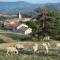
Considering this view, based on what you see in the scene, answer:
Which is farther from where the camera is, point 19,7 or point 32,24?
point 19,7

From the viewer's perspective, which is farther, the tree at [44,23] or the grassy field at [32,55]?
the tree at [44,23]

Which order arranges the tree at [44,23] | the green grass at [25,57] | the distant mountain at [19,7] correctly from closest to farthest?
the green grass at [25,57] < the tree at [44,23] < the distant mountain at [19,7]

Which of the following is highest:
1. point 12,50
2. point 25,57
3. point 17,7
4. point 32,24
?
point 17,7

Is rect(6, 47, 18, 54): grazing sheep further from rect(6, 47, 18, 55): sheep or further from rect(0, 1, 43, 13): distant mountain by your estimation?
rect(0, 1, 43, 13): distant mountain

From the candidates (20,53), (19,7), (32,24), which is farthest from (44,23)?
(20,53)

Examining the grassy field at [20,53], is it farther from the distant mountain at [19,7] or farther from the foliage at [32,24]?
the distant mountain at [19,7]

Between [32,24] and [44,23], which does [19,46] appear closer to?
[32,24]

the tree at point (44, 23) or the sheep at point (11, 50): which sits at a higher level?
the tree at point (44, 23)

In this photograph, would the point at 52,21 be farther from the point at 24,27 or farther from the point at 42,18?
the point at 24,27

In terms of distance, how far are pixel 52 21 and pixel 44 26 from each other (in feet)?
0.65

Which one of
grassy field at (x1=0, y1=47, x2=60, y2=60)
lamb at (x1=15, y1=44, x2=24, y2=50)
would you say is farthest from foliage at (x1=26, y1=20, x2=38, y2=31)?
grassy field at (x1=0, y1=47, x2=60, y2=60)

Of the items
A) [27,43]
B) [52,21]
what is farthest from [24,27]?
[52,21]

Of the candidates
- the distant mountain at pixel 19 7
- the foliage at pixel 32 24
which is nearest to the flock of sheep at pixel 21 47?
the foliage at pixel 32 24

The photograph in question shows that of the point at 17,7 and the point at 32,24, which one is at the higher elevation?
the point at 17,7
